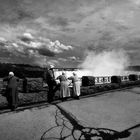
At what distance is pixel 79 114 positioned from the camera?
4934mm

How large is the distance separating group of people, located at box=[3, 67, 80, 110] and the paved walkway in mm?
739

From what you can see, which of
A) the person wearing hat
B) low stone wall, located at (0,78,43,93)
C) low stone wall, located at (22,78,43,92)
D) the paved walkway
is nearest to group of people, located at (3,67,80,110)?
the person wearing hat

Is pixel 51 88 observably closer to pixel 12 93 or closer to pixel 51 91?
pixel 51 91

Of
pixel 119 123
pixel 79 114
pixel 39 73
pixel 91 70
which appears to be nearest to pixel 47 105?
pixel 79 114

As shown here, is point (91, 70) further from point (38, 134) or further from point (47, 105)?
point (38, 134)

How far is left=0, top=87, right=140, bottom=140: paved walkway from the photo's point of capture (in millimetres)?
3433

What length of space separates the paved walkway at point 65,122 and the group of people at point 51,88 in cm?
74

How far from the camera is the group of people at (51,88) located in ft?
18.3

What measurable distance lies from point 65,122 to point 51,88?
9.51 feet

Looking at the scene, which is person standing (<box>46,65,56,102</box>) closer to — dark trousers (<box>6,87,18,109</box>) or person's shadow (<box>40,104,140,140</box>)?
dark trousers (<box>6,87,18,109</box>)

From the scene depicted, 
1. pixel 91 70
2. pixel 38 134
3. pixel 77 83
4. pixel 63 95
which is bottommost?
pixel 38 134

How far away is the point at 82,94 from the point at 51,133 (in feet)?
16.0

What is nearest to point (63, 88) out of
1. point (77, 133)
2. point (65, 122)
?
point (65, 122)

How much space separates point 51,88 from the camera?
22.7ft
